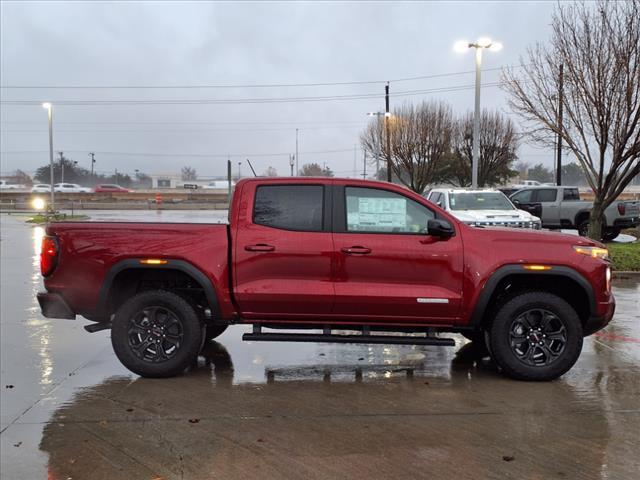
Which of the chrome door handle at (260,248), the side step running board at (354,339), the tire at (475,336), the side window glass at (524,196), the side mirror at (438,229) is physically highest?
the side window glass at (524,196)

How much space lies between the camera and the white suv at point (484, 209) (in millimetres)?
12805

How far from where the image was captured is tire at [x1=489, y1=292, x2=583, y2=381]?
16.9 ft

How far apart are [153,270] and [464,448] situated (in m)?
3.21

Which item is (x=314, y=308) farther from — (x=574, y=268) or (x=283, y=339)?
(x=574, y=268)

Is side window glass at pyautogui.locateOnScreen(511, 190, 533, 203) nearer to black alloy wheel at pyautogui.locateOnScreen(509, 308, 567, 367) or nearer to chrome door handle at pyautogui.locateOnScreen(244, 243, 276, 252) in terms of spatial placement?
black alloy wheel at pyautogui.locateOnScreen(509, 308, 567, 367)

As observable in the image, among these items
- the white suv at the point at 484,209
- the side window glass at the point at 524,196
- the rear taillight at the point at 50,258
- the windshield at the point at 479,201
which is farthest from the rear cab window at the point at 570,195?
the rear taillight at the point at 50,258

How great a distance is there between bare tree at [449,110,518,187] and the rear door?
3319 centimetres

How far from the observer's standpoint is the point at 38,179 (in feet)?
384

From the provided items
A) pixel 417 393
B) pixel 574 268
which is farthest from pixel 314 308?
pixel 574 268

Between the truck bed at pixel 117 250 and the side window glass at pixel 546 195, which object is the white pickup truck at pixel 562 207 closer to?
the side window glass at pixel 546 195

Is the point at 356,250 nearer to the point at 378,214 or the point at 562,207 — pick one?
the point at 378,214

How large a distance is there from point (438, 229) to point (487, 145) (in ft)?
116

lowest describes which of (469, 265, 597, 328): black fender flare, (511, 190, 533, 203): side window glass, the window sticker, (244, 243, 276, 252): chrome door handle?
(469, 265, 597, 328): black fender flare

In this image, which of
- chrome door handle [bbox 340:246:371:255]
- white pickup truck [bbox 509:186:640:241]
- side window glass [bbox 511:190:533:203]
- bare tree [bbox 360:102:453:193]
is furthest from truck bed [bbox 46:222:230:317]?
bare tree [bbox 360:102:453:193]
